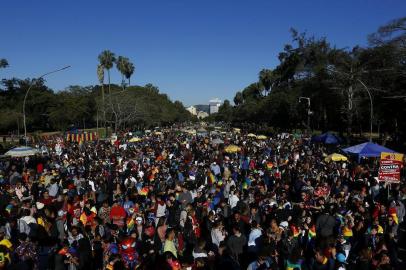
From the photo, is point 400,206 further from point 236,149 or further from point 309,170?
point 236,149

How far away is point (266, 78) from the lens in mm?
98188

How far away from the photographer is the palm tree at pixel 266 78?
97.3 meters

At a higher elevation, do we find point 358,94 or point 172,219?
point 358,94

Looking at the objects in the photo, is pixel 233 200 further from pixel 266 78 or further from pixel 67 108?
pixel 266 78

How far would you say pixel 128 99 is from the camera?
6750 cm

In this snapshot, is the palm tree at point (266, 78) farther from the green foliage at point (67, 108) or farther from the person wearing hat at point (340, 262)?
the person wearing hat at point (340, 262)

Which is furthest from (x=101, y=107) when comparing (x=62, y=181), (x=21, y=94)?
(x=62, y=181)

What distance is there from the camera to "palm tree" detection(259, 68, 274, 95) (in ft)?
319

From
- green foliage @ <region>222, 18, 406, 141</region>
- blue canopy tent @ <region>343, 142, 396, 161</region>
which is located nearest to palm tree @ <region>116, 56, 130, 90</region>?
green foliage @ <region>222, 18, 406, 141</region>

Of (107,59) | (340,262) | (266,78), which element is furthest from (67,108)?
(340,262)

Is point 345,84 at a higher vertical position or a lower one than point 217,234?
higher

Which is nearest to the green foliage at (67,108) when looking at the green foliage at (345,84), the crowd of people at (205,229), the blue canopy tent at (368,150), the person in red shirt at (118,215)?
the green foliage at (345,84)

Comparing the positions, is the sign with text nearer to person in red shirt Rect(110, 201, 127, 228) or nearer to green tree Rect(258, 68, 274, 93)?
person in red shirt Rect(110, 201, 127, 228)

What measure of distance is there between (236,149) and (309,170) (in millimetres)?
9445
